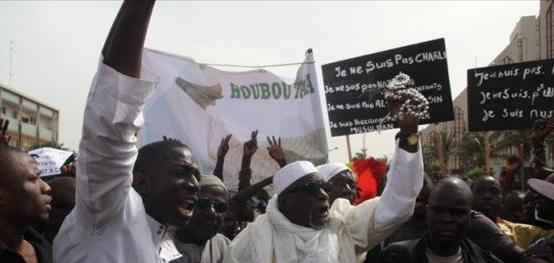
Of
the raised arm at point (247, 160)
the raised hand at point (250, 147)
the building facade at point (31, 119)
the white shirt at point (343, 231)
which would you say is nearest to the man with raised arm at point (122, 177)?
the white shirt at point (343, 231)

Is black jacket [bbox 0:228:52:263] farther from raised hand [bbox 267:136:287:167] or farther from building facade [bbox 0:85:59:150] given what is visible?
building facade [bbox 0:85:59:150]

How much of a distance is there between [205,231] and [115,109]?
4.74ft

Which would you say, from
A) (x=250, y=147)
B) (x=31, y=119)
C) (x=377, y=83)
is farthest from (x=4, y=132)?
(x=31, y=119)

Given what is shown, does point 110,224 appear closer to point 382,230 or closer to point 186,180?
point 186,180

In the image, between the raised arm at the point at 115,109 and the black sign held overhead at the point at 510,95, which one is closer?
the raised arm at the point at 115,109

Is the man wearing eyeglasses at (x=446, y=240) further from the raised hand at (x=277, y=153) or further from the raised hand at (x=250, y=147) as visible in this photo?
the raised hand at (x=250, y=147)

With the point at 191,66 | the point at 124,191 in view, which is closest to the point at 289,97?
the point at 191,66

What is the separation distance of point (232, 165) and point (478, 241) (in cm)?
283

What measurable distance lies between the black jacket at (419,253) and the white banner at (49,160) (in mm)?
2530

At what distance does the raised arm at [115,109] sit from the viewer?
161cm

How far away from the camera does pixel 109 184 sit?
1.72 metres

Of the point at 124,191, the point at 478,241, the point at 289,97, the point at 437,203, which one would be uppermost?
the point at 289,97

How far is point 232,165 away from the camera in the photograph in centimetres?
577

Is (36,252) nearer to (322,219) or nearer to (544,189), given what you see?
(322,219)
